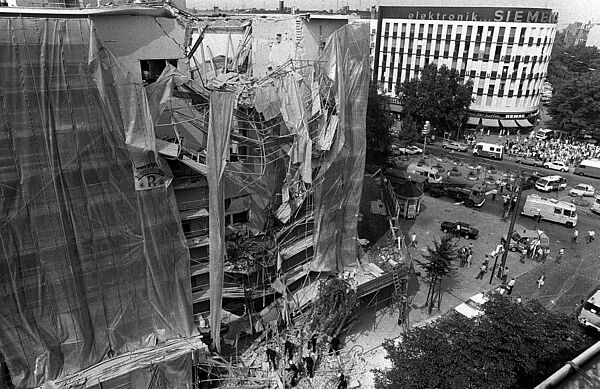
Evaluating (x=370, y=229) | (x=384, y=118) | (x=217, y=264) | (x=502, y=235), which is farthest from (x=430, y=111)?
(x=217, y=264)

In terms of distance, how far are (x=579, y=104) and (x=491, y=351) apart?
54.1 meters

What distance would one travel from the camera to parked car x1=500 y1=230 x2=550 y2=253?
94.3 ft

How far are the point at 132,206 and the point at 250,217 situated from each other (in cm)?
529

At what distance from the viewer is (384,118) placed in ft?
129

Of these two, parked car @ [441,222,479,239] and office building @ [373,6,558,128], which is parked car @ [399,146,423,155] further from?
parked car @ [441,222,479,239]

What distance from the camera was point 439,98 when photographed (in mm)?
51594

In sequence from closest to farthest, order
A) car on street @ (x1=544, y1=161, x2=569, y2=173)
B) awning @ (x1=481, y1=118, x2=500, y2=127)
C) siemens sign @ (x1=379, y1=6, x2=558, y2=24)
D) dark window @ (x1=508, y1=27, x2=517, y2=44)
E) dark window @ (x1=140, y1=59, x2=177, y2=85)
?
dark window @ (x1=140, y1=59, x2=177, y2=85) < car on street @ (x1=544, y1=161, x2=569, y2=173) < siemens sign @ (x1=379, y1=6, x2=558, y2=24) < dark window @ (x1=508, y1=27, x2=517, y2=44) < awning @ (x1=481, y1=118, x2=500, y2=127)

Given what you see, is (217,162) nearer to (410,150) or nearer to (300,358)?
(300,358)

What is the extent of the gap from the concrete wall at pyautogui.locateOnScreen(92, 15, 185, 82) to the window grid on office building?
51549 mm

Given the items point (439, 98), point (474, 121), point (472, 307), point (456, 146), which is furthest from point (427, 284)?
point (474, 121)

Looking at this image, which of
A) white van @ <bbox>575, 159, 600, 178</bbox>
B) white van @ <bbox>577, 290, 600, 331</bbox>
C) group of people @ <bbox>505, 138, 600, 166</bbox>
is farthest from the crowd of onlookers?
white van @ <bbox>577, 290, 600, 331</bbox>

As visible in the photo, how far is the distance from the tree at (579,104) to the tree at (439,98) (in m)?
14.5

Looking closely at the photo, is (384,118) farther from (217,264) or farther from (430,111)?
(217,264)

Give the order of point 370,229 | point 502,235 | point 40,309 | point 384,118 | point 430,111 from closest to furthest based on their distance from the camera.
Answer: point 40,309 → point 370,229 → point 502,235 → point 384,118 → point 430,111
